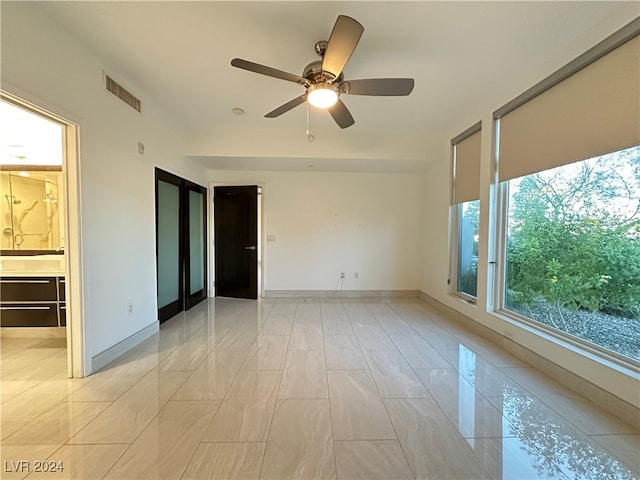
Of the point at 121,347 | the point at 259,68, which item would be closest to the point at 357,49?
the point at 259,68

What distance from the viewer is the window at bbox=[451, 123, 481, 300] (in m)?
3.72

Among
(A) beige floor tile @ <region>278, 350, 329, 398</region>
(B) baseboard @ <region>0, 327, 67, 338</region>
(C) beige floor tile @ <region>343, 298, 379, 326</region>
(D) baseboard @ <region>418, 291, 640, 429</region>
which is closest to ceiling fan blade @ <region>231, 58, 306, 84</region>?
(A) beige floor tile @ <region>278, 350, 329, 398</region>

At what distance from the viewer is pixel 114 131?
2.79 meters

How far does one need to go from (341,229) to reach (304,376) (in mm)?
3432

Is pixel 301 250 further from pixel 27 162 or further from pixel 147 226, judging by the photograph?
pixel 27 162

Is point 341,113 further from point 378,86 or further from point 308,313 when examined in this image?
point 308,313

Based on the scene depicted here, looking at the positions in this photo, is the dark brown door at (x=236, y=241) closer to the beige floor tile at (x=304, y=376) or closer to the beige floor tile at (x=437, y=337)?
the beige floor tile at (x=304, y=376)

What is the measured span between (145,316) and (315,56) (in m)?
3.32

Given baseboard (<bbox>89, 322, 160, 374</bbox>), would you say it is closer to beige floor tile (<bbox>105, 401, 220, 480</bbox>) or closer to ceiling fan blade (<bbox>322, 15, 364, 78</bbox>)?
beige floor tile (<bbox>105, 401, 220, 480</bbox>)

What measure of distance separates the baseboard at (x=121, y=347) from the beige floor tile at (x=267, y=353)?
1.29 metres

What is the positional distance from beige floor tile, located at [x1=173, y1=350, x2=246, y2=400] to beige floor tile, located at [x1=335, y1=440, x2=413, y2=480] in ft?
3.40

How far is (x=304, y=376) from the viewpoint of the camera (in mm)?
2449

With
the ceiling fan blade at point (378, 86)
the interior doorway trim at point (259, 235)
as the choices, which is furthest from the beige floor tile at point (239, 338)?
the ceiling fan blade at point (378, 86)

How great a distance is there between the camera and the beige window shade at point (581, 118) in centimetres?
193
